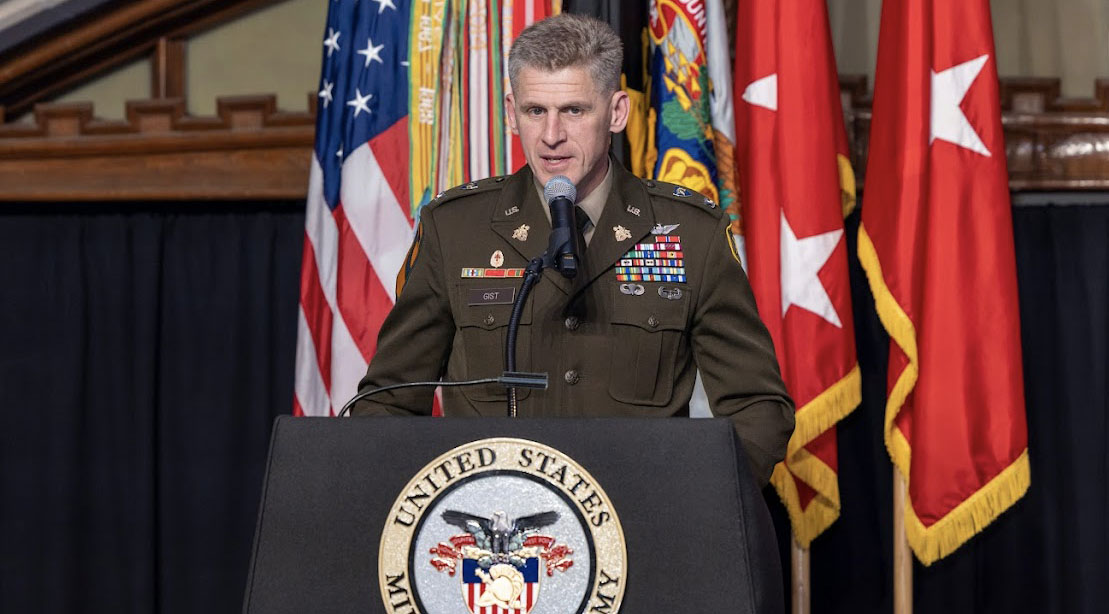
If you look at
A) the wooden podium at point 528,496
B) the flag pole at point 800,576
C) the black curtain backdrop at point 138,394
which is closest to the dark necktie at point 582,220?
the wooden podium at point 528,496

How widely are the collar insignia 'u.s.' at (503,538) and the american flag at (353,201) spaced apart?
189cm

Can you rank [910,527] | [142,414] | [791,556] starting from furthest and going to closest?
[142,414]
[791,556]
[910,527]

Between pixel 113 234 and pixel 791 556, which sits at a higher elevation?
pixel 113 234

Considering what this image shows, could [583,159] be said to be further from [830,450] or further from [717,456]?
[830,450]

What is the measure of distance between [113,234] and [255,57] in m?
0.67

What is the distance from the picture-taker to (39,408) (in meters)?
3.65

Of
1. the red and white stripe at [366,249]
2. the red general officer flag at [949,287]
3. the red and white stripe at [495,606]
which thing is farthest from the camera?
the red and white stripe at [366,249]

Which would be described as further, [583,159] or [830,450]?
[830,450]

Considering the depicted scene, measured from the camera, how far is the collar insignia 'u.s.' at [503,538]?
3.49 ft

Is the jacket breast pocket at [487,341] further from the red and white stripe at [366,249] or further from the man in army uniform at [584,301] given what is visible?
the red and white stripe at [366,249]

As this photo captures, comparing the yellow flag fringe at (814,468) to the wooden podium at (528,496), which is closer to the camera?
the wooden podium at (528,496)

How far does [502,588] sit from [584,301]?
655mm

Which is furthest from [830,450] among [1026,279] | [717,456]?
[717,456]

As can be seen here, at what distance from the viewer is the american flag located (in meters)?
2.97
